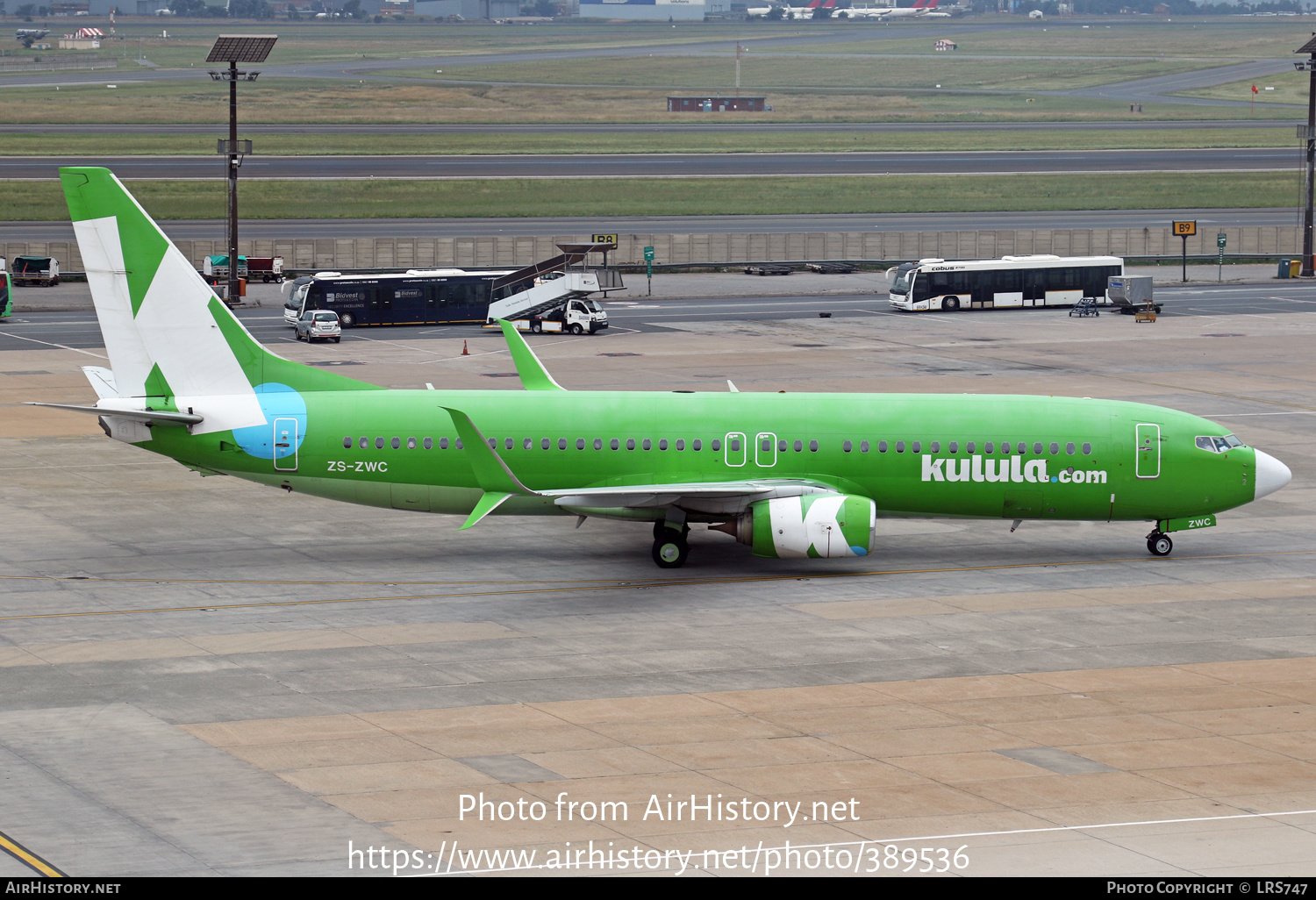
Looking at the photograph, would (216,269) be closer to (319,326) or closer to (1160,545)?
(319,326)

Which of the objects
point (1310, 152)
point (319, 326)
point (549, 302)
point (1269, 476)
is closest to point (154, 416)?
point (1269, 476)

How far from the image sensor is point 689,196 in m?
155

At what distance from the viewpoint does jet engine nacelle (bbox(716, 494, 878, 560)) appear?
1683 inches

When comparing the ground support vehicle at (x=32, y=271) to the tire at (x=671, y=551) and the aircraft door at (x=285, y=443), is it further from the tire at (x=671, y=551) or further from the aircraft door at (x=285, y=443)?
the tire at (x=671, y=551)

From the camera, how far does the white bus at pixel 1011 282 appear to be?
11112 cm

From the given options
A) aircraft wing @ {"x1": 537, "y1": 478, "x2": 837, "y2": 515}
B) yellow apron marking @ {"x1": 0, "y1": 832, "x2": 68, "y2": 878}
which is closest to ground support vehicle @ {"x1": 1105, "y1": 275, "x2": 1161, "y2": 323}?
aircraft wing @ {"x1": 537, "y1": 478, "x2": 837, "y2": 515}

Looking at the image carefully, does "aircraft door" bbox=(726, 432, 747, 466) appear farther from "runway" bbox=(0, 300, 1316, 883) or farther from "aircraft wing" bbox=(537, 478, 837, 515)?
"runway" bbox=(0, 300, 1316, 883)

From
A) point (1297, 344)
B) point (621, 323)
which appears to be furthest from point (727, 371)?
point (1297, 344)

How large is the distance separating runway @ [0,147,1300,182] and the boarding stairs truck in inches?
2144

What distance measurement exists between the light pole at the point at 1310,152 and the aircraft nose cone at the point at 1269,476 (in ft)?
263

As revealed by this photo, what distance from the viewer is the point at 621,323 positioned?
10338cm

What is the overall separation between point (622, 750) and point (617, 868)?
5.47 m

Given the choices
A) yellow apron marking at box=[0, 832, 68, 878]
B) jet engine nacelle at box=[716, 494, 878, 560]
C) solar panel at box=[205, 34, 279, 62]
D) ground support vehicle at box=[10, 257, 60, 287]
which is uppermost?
solar panel at box=[205, 34, 279, 62]

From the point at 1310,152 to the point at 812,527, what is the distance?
3733 inches
